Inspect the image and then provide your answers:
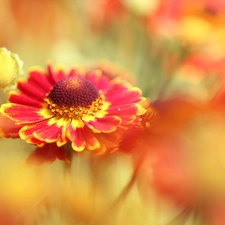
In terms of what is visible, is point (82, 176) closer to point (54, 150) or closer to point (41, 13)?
point (54, 150)

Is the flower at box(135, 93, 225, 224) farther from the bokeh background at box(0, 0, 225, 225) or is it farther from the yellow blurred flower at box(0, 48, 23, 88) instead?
the yellow blurred flower at box(0, 48, 23, 88)

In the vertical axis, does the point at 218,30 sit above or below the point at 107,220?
above

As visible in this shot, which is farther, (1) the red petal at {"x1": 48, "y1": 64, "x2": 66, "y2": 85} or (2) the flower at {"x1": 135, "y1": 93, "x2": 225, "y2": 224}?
(1) the red petal at {"x1": 48, "y1": 64, "x2": 66, "y2": 85}

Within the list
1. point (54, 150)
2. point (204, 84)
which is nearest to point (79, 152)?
point (54, 150)

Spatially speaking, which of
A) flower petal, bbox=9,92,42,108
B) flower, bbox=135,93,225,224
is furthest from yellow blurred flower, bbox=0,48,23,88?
flower, bbox=135,93,225,224

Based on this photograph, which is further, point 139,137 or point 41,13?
point 41,13

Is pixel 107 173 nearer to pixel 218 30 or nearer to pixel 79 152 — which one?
pixel 79 152

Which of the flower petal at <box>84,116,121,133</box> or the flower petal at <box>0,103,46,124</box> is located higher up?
the flower petal at <box>84,116,121,133</box>

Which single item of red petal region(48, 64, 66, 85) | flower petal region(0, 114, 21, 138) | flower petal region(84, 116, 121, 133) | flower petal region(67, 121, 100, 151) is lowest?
flower petal region(0, 114, 21, 138)
